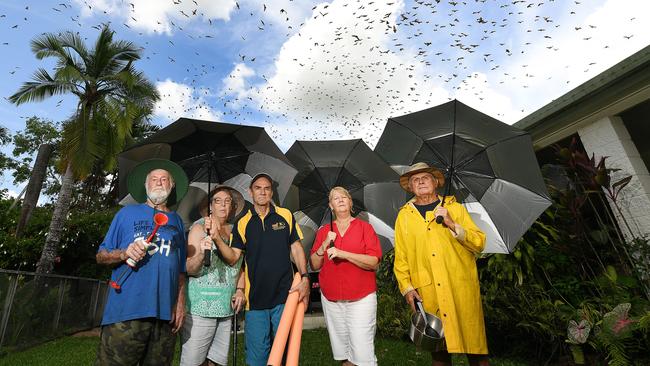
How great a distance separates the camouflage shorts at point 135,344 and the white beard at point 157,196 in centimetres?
90

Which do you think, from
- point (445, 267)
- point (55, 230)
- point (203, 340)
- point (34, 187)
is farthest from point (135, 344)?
point (34, 187)

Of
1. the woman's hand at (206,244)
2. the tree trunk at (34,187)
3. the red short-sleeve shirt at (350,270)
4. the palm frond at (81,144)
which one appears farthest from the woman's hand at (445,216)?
the tree trunk at (34,187)

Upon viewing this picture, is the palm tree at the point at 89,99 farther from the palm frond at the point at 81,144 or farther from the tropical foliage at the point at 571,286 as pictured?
the tropical foliage at the point at 571,286

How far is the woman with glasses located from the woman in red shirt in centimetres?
76

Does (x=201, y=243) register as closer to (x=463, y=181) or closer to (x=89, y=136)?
(x=463, y=181)

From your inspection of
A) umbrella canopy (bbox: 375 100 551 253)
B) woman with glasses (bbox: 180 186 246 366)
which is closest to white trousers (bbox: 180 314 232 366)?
woman with glasses (bbox: 180 186 246 366)

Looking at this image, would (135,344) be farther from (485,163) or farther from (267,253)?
(485,163)

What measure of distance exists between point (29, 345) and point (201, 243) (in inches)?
369

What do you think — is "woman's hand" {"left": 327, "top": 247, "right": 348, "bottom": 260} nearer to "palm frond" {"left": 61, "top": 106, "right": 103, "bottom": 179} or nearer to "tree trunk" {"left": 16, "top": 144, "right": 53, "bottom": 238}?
"palm frond" {"left": 61, "top": 106, "right": 103, "bottom": 179}

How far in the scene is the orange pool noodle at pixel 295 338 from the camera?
8.38 ft

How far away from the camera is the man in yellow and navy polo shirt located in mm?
2953

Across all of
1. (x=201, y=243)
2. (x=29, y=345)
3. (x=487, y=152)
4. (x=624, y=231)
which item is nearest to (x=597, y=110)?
(x=624, y=231)

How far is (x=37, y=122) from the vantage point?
104 ft

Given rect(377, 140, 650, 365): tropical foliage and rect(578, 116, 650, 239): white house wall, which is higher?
rect(578, 116, 650, 239): white house wall
